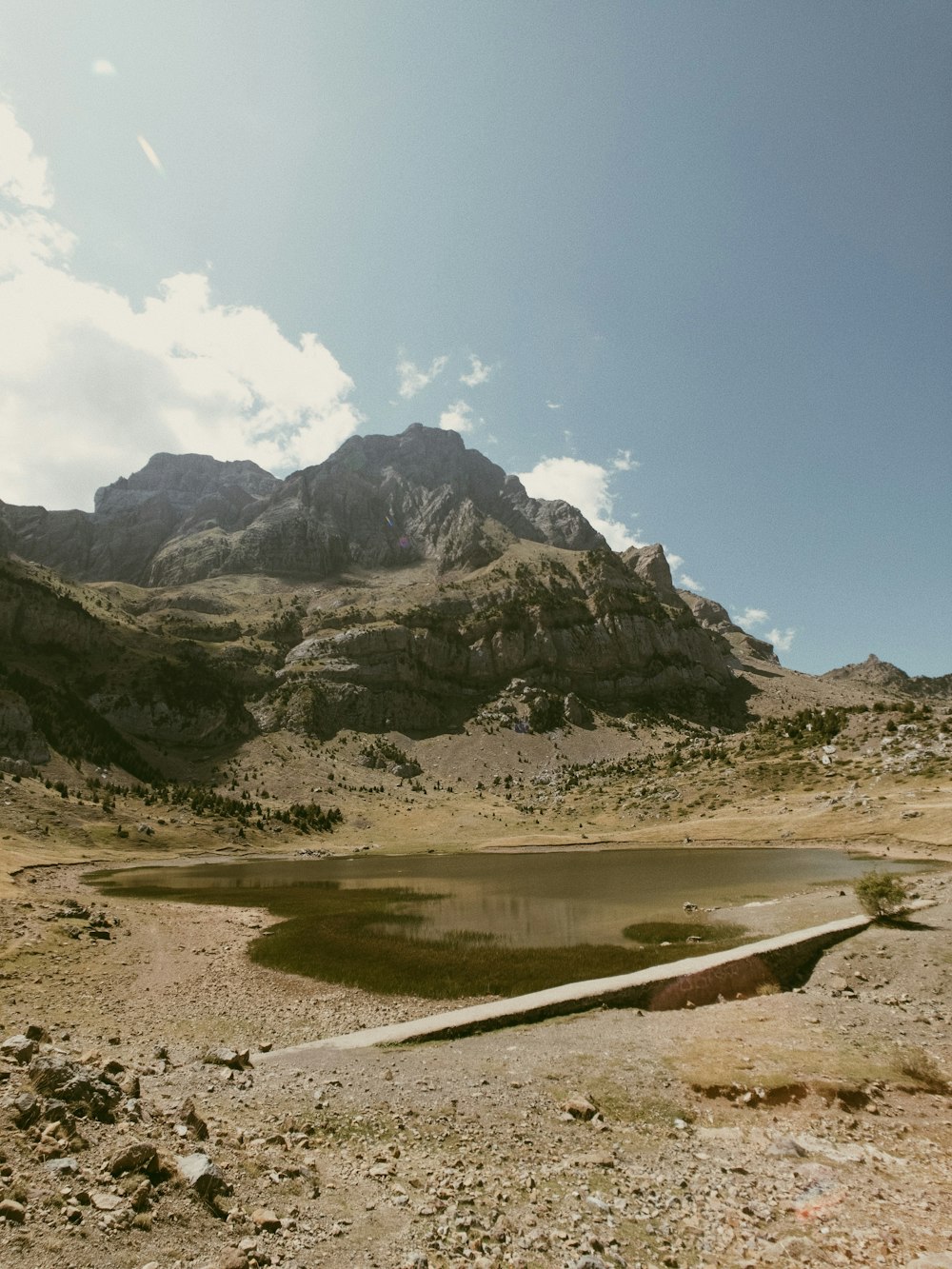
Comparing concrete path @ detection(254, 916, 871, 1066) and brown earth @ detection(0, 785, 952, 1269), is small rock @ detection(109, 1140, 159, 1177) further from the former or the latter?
concrete path @ detection(254, 916, 871, 1066)

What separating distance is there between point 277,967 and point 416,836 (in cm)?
8738

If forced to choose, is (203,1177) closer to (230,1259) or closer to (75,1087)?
(230,1259)

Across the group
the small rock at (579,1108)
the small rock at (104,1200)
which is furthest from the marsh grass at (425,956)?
the small rock at (104,1200)

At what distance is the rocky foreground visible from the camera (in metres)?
8.27

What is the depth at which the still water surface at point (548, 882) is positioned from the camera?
35906mm

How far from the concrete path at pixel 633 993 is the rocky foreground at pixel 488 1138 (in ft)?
2.75

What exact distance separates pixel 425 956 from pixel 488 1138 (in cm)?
1781

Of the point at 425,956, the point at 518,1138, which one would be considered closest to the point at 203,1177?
the point at 518,1138

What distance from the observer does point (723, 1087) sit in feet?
46.4

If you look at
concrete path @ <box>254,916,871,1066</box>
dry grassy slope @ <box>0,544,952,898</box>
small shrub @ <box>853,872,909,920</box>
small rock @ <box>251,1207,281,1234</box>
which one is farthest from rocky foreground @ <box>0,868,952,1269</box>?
dry grassy slope @ <box>0,544,952,898</box>

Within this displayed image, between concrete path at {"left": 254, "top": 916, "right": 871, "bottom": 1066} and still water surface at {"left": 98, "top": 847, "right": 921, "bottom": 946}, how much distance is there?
8.32 metres

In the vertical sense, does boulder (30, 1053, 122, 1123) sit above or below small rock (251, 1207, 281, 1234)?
above

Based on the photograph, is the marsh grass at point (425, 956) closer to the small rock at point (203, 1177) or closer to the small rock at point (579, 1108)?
the small rock at point (579, 1108)

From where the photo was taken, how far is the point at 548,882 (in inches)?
2099
